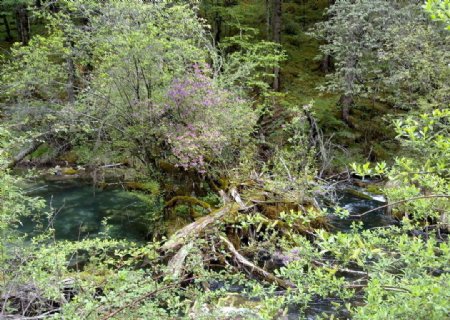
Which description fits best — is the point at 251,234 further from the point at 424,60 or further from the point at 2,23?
the point at 2,23

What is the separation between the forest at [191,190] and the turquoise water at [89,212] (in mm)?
82

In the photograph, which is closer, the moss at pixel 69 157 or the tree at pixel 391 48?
the tree at pixel 391 48

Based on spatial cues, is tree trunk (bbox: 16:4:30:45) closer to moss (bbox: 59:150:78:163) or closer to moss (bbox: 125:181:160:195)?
moss (bbox: 59:150:78:163)

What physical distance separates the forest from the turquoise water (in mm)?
82

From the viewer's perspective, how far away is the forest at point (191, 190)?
3742 millimetres

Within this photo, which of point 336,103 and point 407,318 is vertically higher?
point 407,318

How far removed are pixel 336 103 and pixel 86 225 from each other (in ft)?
47.2

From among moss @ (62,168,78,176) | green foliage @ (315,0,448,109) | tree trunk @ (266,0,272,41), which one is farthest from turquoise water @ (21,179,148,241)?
tree trunk @ (266,0,272,41)

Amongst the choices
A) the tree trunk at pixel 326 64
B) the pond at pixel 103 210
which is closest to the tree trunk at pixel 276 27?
the tree trunk at pixel 326 64

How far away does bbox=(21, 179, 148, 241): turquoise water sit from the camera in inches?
440

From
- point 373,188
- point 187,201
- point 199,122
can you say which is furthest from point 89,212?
point 373,188

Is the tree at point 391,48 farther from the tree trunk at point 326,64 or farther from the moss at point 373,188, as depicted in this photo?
the tree trunk at point 326,64

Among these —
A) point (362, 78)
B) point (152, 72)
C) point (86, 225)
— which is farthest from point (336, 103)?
point (86, 225)

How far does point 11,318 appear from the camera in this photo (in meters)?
4.71
